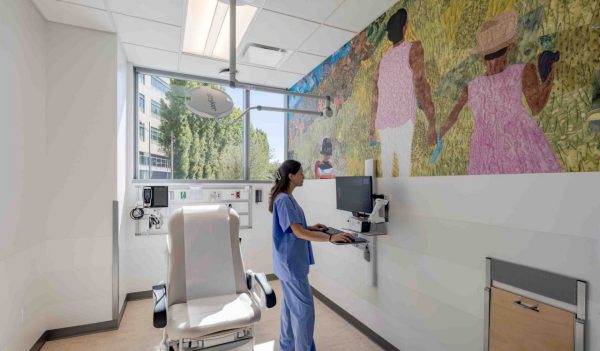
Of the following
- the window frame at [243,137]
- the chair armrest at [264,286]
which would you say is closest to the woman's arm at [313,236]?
the chair armrest at [264,286]

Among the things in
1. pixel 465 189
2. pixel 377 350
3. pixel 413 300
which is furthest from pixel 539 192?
pixel 377 350

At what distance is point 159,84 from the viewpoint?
3709 mm

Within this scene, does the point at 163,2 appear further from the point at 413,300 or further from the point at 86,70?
the point at 413,300

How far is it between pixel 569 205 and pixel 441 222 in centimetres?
69

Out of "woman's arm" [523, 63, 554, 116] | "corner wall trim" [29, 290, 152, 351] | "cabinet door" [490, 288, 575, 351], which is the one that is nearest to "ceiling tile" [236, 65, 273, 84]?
"woman's arm" [523, 63, 554, 116]

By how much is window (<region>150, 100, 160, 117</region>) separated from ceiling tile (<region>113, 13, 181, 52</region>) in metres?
0.88

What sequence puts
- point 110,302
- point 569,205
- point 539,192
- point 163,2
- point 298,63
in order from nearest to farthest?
point 569,205
point 539,192
point 163,2
point 110,302
point 298,63

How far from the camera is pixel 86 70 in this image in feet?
8.71

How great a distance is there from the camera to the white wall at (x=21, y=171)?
192cm

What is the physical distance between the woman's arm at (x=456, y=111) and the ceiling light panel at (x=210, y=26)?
68.2 inches

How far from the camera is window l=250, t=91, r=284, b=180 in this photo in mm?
4188

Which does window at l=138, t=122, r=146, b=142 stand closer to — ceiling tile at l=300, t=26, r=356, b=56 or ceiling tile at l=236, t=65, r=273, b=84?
ceiling tile at l=236, t=65, r=273, b=84

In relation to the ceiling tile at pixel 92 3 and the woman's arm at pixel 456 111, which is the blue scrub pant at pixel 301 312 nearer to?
the woman's arm at pixel 456 111

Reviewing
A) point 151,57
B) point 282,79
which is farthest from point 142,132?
point 282,79
